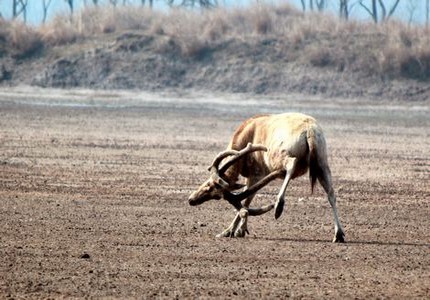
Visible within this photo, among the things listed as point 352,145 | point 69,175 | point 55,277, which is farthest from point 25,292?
point 352,145

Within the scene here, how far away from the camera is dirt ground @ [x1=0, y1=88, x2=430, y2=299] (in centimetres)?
1185

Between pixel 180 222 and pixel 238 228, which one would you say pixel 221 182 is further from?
pixel 180 222

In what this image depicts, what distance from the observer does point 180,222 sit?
16188mm

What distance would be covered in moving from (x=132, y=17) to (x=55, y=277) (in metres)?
42.9

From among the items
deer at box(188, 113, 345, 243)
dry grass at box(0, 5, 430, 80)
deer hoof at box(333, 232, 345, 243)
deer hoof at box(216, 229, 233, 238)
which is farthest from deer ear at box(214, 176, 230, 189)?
dry grass at box(0, 5, 430, 80)

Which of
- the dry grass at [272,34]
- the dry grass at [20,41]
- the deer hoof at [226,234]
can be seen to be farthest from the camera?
the dry grass at [20,41]

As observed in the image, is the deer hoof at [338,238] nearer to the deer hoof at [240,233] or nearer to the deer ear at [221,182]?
the deer hoof at [240,233]

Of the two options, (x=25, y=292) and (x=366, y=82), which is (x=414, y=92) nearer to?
(x=366, y=82)

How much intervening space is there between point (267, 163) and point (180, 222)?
1523 millimetres

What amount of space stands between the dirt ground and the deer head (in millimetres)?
424

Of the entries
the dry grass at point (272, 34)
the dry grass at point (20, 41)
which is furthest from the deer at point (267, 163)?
the dry grass at point (20, 41)

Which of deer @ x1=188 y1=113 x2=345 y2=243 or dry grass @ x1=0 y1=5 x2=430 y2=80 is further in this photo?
dry grass @ x1=0 y1=5 x2=430 y2=80

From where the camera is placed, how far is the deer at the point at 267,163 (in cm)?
1477

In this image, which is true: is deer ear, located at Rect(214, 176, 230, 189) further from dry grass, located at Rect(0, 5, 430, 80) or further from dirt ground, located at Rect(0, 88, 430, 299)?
dry grass, located at Rect(0, 5, 430, 80)
